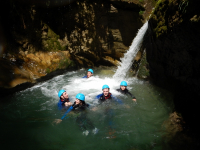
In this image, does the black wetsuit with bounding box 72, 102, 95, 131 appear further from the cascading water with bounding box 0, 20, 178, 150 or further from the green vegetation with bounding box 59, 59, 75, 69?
the green vegetation with bounding box 59, 59, 75, 69

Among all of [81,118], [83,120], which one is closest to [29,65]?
[81,118]

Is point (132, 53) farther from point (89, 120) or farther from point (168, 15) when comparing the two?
point (89, 120)

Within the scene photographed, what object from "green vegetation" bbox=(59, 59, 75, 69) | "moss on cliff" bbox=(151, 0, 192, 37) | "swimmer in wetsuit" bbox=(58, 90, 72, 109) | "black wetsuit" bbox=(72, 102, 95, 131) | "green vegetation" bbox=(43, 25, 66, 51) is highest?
"moss on cliff" bbox=(151, 0, 192, 37)

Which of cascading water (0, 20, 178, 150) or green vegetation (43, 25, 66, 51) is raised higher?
green vegetation (43, 25, 66, 51)

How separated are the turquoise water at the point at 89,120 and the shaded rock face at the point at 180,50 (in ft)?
1.97

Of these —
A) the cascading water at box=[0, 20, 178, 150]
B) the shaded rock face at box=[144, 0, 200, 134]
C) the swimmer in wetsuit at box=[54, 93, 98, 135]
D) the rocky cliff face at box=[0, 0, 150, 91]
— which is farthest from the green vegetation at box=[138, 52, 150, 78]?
the swimmer in wetsuit at box=[54, 93, 98, 135]

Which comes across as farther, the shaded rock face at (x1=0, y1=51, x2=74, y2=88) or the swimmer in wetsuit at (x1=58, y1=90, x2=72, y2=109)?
the shaded rock face at (x1=0, y1=51, x2=74, y2=88)

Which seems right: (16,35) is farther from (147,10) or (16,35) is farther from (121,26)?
(147,10)

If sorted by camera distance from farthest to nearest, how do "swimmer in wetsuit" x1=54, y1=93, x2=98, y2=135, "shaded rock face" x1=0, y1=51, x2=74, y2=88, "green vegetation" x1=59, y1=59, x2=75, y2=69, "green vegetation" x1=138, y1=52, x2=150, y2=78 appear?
"green vegetation" x1=59, y1=59, x2=75, y2=69, "green vegetation" x1=138, y1=52, x2=150, y2=78, "shaded rock face" x1=0, y1=51, x2=74, y2=88, "swimmer in wetsuit" x1=54, y1=93, x2=98, y2=135

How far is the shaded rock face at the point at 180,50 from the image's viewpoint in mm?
3281

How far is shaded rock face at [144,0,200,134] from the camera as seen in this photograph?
3.28 metres

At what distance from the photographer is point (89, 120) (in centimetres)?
402

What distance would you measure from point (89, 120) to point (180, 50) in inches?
132

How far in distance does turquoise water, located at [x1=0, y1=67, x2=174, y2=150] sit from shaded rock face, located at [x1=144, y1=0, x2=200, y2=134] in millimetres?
601
